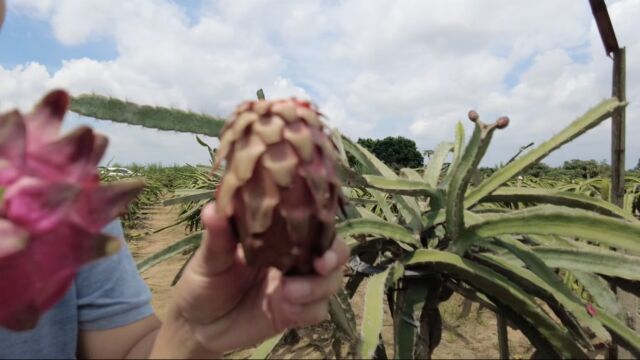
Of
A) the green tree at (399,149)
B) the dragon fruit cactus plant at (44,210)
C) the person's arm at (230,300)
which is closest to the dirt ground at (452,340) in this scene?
the person's arm at (230,300)

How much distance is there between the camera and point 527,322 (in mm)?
1114

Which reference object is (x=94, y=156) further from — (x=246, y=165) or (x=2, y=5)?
(x=2, y=5)

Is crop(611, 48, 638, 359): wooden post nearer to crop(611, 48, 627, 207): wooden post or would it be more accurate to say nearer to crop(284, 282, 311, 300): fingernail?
crop(611, 48, 627, 207): wooden post

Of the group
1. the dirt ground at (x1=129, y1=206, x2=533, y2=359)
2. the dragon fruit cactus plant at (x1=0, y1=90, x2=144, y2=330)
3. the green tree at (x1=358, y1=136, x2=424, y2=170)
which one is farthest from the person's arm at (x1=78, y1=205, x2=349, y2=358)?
the green tree at (x1=358, y1=136, x2=424, y2=170)

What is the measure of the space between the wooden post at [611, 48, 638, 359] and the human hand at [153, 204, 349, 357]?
1.01m

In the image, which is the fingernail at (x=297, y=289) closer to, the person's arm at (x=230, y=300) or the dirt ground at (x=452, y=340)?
the person's arm at (x=230, y=300)

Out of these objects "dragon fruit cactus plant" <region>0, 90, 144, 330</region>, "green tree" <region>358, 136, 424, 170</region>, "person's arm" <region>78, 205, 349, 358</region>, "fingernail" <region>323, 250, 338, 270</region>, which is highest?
"green tree" <region>358, 136, 424, 170</region>

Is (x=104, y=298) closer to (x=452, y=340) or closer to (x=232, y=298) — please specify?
(x=232, y=298)

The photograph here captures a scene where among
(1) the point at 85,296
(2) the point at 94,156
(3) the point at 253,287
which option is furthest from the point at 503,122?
(1) the point at 85,296

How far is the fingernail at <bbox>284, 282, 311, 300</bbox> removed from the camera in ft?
1.69

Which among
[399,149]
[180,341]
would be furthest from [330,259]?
[399,149]

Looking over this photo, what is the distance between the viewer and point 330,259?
51 centimetres

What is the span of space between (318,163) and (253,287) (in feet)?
0.98

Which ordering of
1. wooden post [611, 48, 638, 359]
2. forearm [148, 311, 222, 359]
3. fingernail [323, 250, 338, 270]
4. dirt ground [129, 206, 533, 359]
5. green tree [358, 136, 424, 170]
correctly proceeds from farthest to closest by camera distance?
green tree [358, 136, 424, 170] < dirt ground [129, 206, 533, 359] < wooden post [611, 48, 638, 359] < forearm [148, 311, 222, 359] < fingernail [323, 250, 338, 270]
